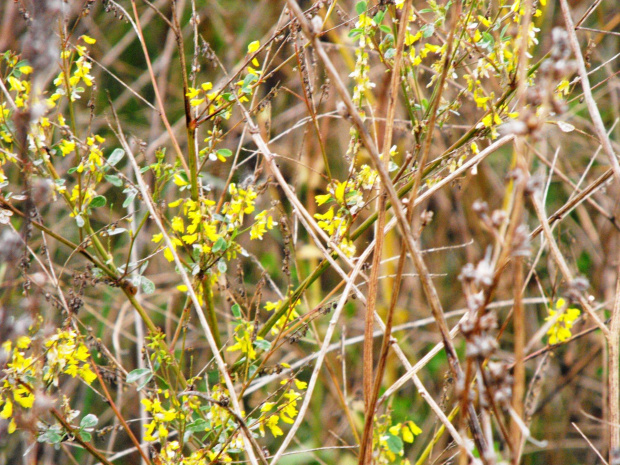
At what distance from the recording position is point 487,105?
3.18ft

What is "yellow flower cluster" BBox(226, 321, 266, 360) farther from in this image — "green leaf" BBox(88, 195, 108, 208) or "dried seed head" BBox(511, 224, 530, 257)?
"dried seed head" BBox(511, 224, 530, 257)

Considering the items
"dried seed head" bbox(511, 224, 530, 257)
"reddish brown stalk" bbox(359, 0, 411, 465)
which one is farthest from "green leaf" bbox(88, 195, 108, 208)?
"dried seed head" bbox(511, 224, 530, 257)

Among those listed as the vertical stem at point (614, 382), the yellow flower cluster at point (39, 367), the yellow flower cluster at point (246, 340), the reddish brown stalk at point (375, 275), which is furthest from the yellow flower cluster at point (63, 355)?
the vertical stem at point (614, 382)

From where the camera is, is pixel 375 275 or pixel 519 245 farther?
pixel 375 275

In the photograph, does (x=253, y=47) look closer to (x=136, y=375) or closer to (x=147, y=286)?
(x=147, y=286)

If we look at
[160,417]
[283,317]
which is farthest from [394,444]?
[160,417]

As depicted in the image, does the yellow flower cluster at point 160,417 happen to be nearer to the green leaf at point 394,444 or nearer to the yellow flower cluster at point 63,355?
the yellow flower cluster at point 63,355

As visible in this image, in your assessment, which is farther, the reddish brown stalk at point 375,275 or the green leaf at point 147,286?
the green leaf at point 147,286

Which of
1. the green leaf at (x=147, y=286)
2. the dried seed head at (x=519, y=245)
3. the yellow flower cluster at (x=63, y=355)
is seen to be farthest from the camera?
the green leaf at (x=147, y=286)

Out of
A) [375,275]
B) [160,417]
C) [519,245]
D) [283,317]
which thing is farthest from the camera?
[283,317]

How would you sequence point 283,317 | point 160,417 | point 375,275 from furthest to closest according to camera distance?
point 283,317 < point 160,417 < point 375,275

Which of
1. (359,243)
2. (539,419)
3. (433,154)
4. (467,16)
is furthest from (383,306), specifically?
(467,16)

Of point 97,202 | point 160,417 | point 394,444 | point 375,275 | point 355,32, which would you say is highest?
point 355,32

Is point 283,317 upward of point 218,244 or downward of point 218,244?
downward
